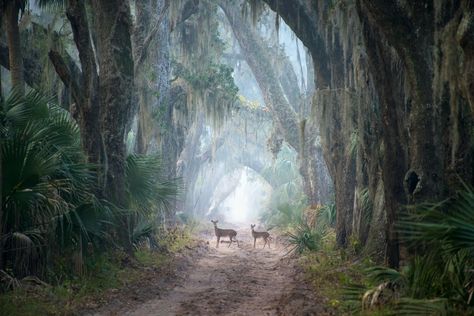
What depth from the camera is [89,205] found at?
9.46 m

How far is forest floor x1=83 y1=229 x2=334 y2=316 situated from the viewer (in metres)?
8.37

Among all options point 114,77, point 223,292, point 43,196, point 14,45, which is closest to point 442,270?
point 223,292

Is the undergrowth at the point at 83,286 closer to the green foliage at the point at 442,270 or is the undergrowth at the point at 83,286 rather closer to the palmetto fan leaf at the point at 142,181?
the palmetto fan leaf at the point at 142,181

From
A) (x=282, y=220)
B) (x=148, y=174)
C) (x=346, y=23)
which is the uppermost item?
(x=346, y=23)

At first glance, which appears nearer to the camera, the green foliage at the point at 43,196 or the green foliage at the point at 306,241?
the green foliage at the point at 43,196

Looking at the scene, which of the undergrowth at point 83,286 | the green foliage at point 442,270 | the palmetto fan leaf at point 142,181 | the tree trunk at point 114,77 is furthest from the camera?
the palmetto fan leaf at point 142,181

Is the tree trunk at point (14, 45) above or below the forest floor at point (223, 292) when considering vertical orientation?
above

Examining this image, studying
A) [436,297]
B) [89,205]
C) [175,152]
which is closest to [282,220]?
[175,152]

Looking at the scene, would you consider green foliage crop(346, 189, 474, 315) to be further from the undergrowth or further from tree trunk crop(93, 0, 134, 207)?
tree trunk crop(93, 0, 134, 207)

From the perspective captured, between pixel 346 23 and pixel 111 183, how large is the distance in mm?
6171

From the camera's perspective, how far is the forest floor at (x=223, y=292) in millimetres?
8367

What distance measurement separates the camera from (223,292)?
10227mm

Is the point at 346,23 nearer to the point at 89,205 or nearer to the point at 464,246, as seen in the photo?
the point at 89,205

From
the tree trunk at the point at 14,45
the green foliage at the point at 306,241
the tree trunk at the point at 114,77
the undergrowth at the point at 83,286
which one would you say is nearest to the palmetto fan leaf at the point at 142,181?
the tree trunk at the point at 114,77
